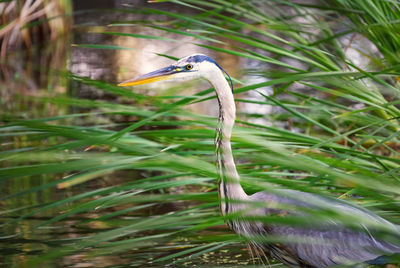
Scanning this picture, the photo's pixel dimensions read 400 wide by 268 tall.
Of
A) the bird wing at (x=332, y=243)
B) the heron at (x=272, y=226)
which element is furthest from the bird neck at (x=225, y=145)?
the bird wing at (x=332, y=243)

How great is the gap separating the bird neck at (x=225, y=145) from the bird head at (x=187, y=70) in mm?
30

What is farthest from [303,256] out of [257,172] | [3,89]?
[3,89]

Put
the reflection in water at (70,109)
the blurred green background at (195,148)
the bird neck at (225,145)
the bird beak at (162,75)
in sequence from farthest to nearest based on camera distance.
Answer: the reflection in water at (70,109)
the bird beak at (162,75)
the bird neck at (225,145)
the blurred green background at (195,148)

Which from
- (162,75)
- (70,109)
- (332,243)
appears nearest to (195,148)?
(162,75)

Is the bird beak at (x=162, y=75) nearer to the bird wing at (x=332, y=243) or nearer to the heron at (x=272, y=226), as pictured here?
the heron at (x=272, y=226)

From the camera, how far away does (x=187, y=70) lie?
191cm

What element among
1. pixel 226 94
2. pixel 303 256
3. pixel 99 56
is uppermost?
pixel 99 56

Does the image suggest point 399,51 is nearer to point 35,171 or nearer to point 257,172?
point 257,172

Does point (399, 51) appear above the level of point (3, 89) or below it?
below

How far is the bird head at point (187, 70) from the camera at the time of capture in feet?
6.15

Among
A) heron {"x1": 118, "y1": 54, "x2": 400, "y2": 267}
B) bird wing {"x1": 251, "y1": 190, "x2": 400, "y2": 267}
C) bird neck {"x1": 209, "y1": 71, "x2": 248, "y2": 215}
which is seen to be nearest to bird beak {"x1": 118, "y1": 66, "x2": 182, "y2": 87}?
heron {"x1": 118, "y1": 54, "x2": 400, "y2": 267}

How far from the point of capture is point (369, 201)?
206 centimetres

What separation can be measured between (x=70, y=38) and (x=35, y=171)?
600 centimetres

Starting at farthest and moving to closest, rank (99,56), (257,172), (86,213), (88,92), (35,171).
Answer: (99,56) → (88,92) → (86,213) → (257,172) → (35,171)
